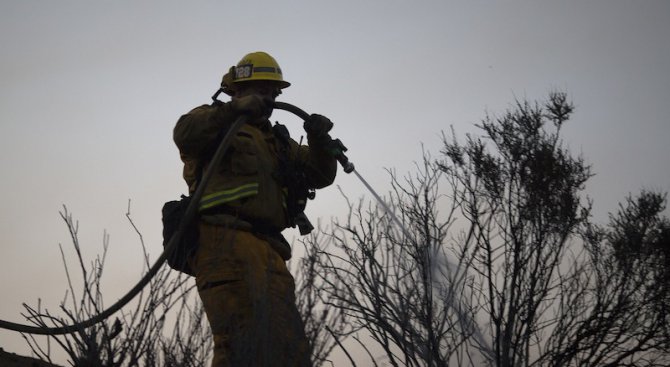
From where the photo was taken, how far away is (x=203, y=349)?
4801 millimetres

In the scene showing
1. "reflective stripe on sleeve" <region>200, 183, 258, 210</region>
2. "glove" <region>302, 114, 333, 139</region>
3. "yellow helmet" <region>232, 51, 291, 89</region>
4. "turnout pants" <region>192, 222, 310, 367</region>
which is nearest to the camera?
"turnout pants" <region>192, 222, 310, 367</region>

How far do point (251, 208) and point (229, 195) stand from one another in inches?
6.0

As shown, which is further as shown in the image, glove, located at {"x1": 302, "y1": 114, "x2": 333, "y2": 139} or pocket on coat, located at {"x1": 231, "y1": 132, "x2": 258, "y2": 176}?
glove, located at {"x1": 302, "y1": 114, "x2": 333, "y2": 139}

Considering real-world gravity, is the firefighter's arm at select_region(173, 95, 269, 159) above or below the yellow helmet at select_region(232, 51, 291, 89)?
below

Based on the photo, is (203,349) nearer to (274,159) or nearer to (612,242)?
(274,159)

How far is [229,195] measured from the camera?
523cm

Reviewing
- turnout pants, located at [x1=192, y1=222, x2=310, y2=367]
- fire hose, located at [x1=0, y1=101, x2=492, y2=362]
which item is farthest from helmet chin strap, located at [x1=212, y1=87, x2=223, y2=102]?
turnout pants, located at [x1=192, y1=222, x2=310, y2=367]

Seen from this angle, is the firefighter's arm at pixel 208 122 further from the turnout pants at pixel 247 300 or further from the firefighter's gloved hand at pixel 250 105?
the turnout pants at pixel 247 300

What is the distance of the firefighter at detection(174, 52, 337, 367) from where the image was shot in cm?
474

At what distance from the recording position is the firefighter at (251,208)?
474 cm

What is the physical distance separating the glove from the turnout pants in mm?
828

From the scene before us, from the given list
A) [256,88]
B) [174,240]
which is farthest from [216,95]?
[174,240]

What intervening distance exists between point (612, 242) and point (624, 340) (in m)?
1.42

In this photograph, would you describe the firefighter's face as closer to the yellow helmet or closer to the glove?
the yellow helmet
